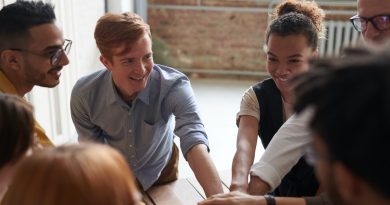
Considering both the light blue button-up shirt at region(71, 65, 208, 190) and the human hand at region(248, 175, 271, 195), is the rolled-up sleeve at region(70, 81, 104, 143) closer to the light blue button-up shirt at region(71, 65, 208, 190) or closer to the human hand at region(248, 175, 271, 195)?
the light blue button-up shirt at region(71, 65, 208, 190)

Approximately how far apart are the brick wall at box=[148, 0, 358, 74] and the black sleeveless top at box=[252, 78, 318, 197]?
3.57 m

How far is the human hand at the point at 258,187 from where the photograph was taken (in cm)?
132

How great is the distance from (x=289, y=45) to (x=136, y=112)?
2.21 feet

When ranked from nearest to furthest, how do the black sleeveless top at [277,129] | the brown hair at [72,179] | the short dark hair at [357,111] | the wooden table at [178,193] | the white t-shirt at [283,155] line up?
the short dark hair at [357,111]
the brown hair at [72,179]
the white t-shirt at [283,155]
the black sleeveless top at [277,129]
the wooden table at [178,193]

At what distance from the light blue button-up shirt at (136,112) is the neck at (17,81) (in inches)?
7.9

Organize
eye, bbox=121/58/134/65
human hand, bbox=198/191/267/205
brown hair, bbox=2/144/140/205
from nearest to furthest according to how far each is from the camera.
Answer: brown hair, bbox=2/144/140/205 → human hand, bbox=198/191/267/205 → eye, bbox=121/58/134/65

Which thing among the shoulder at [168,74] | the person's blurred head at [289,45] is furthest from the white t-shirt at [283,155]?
the shoulder at [168,74]

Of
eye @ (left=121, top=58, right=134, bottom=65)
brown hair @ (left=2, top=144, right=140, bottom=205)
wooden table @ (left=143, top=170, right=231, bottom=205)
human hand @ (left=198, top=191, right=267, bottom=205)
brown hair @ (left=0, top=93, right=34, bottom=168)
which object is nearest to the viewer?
brown hair @ (left=2, top=144, right=140, bottom=205)

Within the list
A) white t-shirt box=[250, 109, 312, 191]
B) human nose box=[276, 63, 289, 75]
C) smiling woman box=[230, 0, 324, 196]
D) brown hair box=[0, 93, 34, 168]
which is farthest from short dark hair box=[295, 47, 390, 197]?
human nose box=[276, 63, 289, 75]

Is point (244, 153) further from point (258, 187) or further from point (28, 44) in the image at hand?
point (28, 44)

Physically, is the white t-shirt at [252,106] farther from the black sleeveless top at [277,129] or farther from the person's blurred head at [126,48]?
the person's blurred head at [126,48]

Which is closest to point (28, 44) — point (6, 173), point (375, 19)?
point (6, 173)

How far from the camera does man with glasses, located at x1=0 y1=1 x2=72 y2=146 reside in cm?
161

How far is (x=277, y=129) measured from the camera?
5.43 ft
